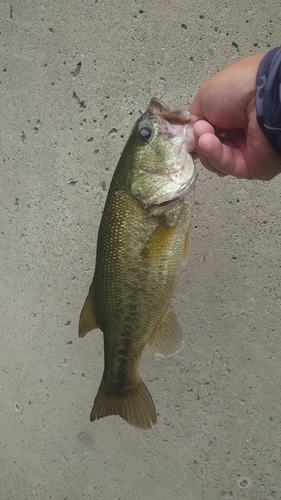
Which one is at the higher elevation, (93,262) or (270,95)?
(270,95)

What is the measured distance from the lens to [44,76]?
1915 millimetres

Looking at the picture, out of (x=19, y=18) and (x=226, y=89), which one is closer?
(x=226, y=89)

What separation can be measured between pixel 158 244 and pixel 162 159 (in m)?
0.23

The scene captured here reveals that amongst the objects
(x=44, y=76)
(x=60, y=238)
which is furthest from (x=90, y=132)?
(x=60, y=238)

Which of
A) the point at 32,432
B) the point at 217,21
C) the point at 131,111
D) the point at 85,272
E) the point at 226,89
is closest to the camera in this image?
the point at 226,89

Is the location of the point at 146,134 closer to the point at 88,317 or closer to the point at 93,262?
the point at 88,317

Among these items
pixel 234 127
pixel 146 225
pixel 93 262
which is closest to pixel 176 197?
pixel 146 225

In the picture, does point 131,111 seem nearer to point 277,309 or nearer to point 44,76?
point 44,76

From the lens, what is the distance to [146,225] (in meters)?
1.18

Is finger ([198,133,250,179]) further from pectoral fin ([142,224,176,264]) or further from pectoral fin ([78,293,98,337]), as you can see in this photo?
pectoral fin ([78,293,98,337])

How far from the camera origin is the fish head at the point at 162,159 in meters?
1.17

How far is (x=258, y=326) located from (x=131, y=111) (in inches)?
41.6

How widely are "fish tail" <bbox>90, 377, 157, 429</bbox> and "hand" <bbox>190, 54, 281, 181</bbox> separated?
0.74 meters

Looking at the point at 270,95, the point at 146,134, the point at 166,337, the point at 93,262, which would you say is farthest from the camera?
the point at 93,262
